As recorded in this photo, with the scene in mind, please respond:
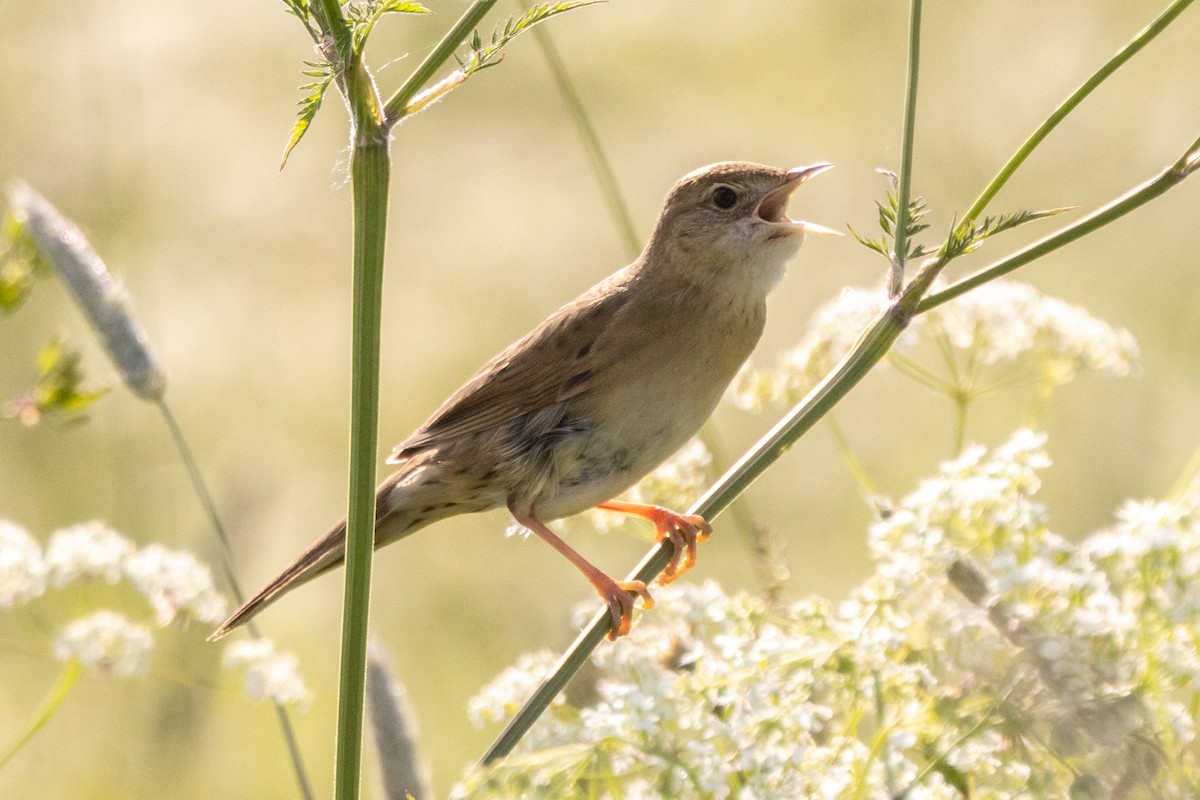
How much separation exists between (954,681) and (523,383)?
130 centimetres

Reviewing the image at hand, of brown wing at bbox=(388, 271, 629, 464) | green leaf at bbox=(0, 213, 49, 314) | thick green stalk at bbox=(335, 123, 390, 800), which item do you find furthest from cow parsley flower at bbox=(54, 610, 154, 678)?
thick green stalk at bbox=(335, 123, 390, 800)

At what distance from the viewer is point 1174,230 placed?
4305 mm

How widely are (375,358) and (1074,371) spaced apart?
146 cm

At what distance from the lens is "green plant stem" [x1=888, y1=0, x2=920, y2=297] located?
137 cm

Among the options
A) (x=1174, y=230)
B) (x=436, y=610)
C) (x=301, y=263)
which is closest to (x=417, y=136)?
(x=301, y=263)

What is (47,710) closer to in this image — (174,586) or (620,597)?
(174,586)

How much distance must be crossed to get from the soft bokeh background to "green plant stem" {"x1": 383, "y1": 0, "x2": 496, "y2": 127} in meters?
2.08

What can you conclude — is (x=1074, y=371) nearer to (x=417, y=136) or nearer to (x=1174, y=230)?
(x=1174, y=230)

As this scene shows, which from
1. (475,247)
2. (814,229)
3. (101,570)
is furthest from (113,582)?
(475,247)

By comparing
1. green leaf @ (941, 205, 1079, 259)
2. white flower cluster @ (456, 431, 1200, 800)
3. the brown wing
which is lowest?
white flower cluster @ (456, 431, 1200, 800)

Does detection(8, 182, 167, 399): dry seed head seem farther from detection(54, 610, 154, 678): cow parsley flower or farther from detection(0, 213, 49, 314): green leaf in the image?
detection(54, 610, 154, 678): cow parsley flower

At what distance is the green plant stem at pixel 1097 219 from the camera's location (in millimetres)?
1320

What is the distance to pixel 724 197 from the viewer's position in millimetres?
2756

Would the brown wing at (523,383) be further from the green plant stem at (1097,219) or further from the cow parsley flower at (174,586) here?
the green plant stem at (1097,219)
